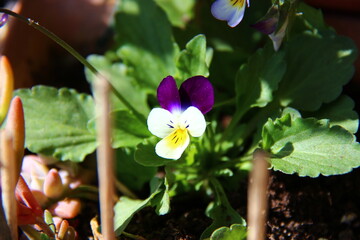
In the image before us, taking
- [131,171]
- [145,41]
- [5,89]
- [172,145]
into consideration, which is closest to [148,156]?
[172,145]

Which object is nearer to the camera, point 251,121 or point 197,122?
point 197,122

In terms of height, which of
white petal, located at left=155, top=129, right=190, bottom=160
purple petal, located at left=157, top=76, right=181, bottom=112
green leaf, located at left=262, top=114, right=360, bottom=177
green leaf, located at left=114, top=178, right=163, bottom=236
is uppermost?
purple petal, located at left=157, top=76, right=181, bottom=112

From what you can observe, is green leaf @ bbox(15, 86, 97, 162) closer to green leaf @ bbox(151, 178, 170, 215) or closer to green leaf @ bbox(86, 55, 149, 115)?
green leaf @ bbox(86, 55, 149, 115)

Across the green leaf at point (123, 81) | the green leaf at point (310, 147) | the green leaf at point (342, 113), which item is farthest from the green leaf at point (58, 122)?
the green leaf at point (342, 113)

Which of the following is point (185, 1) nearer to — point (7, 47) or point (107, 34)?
point (107, 34)

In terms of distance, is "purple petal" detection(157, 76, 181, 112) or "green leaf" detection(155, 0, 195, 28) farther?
"green leaf" detection(155, 0, 195, 28)

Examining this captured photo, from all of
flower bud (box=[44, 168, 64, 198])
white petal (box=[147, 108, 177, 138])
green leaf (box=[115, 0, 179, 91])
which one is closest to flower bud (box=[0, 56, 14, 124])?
Answer: flower bud (box=[44, 168, 64, 198])

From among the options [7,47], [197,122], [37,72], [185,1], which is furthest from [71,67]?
[197,122]

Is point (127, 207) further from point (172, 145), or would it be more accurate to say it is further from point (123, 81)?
point (123, 81)
